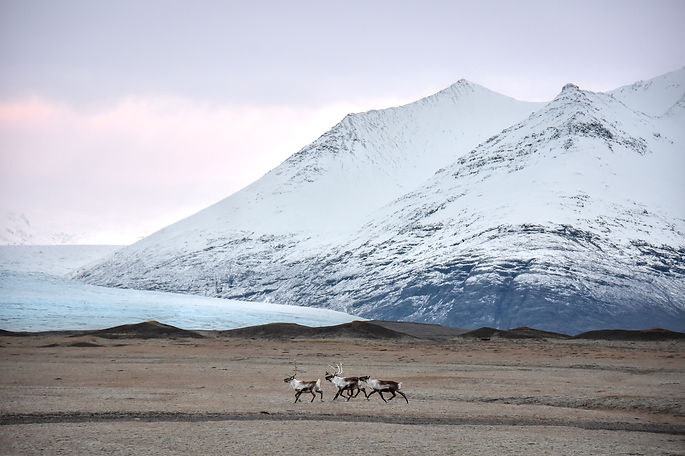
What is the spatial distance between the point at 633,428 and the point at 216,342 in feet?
240

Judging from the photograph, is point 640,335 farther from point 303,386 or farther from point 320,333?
point 303,386

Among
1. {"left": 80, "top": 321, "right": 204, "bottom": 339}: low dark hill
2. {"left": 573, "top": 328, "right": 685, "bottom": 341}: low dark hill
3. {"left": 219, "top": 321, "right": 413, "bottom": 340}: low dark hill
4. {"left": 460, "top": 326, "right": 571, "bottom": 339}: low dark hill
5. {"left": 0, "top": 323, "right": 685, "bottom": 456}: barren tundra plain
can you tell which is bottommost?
{"left": 0, "top": 323, "right": 685, "bottom": 456}: barren tundra plain

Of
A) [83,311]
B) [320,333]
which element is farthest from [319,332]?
[83,311]

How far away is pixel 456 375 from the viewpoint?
177ft

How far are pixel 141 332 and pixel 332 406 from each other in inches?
2914

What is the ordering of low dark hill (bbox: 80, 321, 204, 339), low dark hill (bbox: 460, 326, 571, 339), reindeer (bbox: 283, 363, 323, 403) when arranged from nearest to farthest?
reindeer (bbox: 283, 363, 323, 403)
low dark hill (bbox: 80, 321, 204, 339)
low dark hill (bbox: 460, 326, 571, 339)

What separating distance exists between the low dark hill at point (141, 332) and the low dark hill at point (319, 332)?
297 inches

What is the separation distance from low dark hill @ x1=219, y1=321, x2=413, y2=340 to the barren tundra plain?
3233 cm

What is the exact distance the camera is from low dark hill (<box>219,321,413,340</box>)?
354 ft

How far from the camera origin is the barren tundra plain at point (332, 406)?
25.9m

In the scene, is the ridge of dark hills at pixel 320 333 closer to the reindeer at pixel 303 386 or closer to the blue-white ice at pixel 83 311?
the blue-white ice at pixel 83 311

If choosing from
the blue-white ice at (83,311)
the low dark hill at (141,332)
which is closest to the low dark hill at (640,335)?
the low dark hill at (141,332)

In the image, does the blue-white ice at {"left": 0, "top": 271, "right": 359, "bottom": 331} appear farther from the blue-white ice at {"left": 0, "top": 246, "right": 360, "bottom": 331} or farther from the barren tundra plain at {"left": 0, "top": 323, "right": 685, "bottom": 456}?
the barren tundra plain at {"left": 0, "top": 323, "right": 685, "bottom": 456}

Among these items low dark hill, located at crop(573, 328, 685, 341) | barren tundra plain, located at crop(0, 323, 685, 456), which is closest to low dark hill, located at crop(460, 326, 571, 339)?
low dark hill, located at crop(573, 328, 685, 341)
